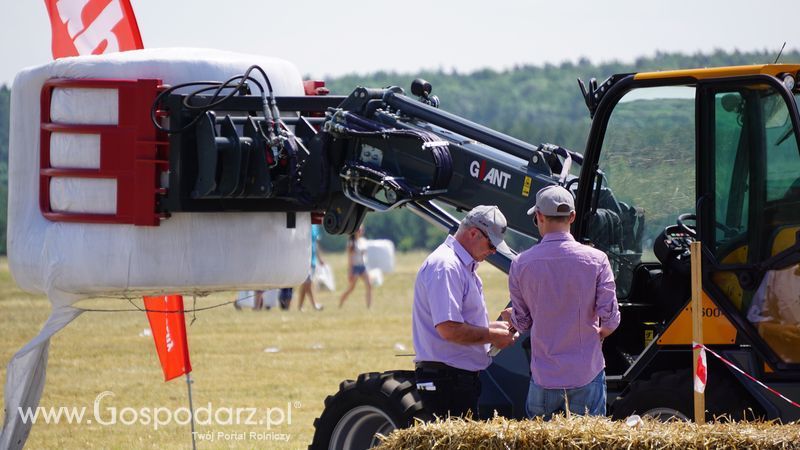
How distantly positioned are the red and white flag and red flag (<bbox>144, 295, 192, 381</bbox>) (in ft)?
17.4

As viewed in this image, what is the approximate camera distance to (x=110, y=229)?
8.45 m

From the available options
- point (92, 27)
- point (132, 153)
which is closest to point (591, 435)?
point (132, 153)

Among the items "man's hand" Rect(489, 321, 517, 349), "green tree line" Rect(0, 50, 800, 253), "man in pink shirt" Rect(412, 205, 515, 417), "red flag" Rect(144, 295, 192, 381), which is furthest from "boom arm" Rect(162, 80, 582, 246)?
"green tree line" Rect(0, 50, 800, 253)

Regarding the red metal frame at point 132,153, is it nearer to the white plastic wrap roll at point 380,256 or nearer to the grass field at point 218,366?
the grass field at point 218,366

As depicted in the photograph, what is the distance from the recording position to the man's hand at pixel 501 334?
21.9 ft

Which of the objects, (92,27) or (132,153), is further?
(92,27)

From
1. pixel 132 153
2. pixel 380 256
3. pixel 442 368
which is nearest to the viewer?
pixel 442 368

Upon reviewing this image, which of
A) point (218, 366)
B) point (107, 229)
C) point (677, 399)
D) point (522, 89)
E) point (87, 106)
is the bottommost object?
point (522, 89)

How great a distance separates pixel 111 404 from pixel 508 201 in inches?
232

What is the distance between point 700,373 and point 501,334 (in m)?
1.07

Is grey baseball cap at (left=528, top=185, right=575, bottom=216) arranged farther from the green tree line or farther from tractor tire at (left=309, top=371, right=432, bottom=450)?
the green tree line

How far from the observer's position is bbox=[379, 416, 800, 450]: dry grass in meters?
5.11

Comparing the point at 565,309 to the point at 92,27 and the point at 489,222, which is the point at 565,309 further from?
the point at 92,27

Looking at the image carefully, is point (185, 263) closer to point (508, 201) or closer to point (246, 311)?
point (508, 201)
